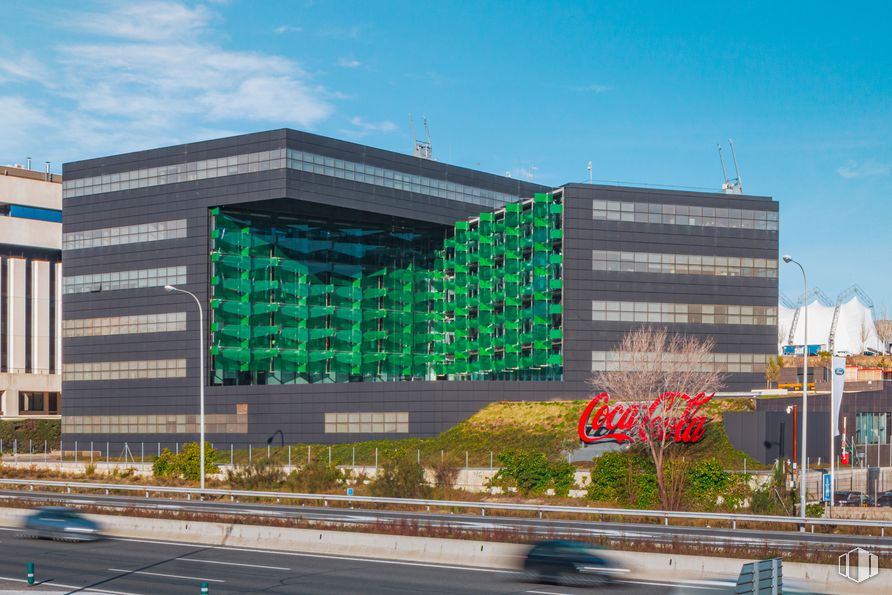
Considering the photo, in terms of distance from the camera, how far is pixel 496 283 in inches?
4466

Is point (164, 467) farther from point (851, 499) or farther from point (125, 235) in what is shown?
point (851, 499)

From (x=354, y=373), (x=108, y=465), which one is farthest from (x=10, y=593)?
(x=354, y=373)

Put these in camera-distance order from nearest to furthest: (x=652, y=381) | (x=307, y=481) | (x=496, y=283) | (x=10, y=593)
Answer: (x=10, y=593) < (x=307, y=481) < (x=652, y=381) < (x=496, y=283)


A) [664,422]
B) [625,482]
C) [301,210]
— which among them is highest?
[301,210]

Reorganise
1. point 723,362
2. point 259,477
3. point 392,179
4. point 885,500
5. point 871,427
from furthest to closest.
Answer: point 392,179 → point 723,362 → point 871,427 → point 885,500 → point 259,477

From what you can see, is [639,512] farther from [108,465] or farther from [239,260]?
[239,260]

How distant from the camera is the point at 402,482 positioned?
5800 cm

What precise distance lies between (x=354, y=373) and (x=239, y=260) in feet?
62.8

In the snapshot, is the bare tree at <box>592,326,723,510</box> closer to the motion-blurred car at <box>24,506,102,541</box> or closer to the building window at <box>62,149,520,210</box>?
the building window at <box>62,149,520,210</box>

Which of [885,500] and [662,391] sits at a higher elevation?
[662,391]

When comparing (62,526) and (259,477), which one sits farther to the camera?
(259,477)

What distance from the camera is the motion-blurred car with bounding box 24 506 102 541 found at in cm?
4059

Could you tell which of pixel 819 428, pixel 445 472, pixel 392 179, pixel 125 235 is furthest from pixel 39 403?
pixel 819 428

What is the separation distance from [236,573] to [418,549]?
6709 millimetres
